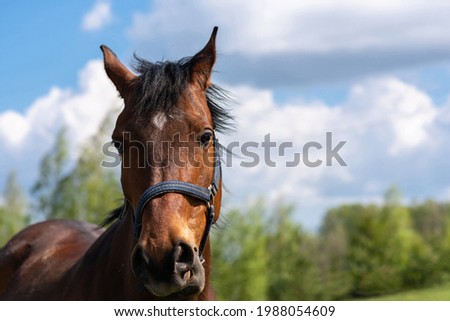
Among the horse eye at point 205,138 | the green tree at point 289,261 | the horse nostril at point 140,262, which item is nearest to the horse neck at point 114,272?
the horse nostril at point 140,262

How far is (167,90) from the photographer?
4523 millimetres

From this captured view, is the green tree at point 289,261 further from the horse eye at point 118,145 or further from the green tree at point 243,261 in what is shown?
the horse eye at point 118,145

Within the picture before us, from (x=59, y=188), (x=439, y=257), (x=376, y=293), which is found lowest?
(x=376, y=293)

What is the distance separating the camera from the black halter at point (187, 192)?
406 cm

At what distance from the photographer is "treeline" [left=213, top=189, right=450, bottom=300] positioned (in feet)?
136

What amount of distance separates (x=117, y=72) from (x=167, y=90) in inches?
29.0

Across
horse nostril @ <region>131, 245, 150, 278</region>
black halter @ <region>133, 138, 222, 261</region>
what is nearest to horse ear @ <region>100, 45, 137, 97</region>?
black halter @ <region>133, 138, 222, 261</region>

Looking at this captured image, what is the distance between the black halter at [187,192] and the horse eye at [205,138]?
0.23 metres

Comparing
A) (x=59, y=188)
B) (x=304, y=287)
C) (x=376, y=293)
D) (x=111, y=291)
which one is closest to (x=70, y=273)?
(x=111, y=291)

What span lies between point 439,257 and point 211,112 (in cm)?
4268

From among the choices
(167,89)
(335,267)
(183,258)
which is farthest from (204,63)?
(335,267)

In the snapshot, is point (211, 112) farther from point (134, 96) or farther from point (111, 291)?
point (111, 291)

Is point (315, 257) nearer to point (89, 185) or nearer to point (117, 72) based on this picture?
point (89, 185)

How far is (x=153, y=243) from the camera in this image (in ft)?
12.5
